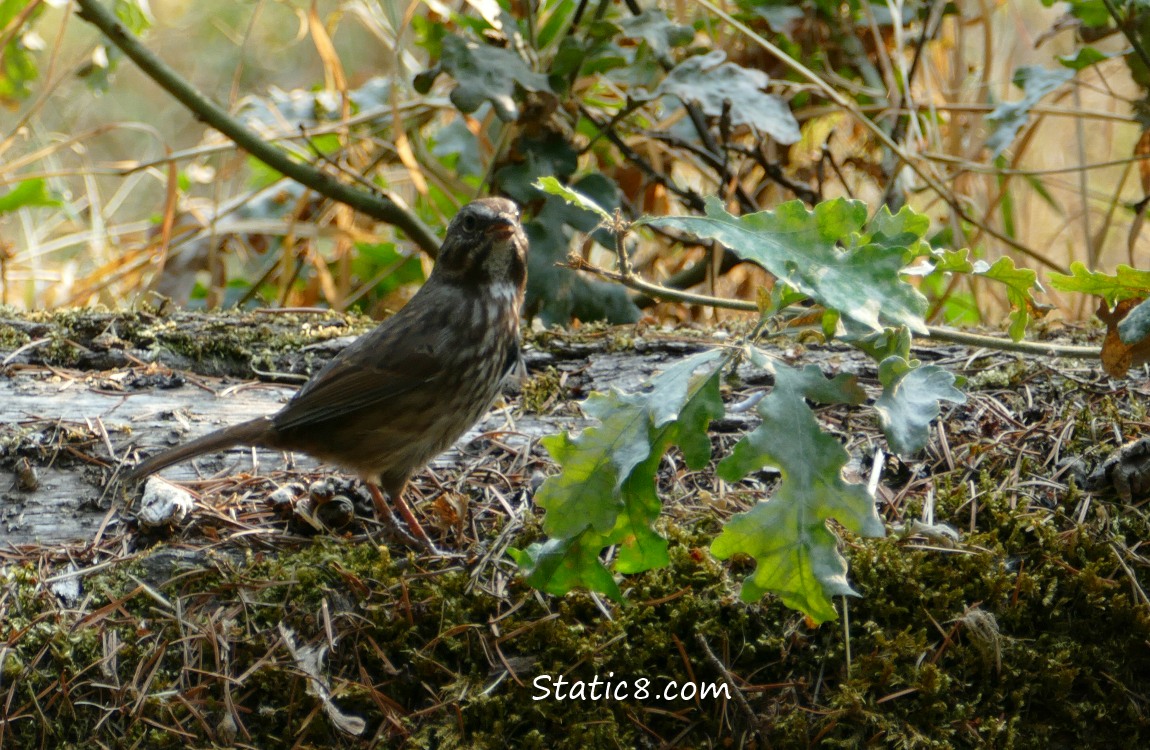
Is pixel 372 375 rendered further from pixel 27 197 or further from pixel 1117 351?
pixel 27 197

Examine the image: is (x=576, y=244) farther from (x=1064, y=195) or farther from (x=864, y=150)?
(x=1064, y=195)

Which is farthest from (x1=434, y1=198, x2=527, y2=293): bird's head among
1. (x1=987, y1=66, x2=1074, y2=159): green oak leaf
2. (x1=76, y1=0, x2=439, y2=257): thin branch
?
(x1=987, y1=66, x2=1074, y2=159): green oak leaf

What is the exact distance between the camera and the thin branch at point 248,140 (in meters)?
4.57

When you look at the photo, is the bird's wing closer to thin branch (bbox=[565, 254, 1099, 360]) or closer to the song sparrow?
the song sparrow

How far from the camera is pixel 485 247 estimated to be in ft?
11.9

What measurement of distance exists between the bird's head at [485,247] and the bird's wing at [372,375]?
0.33m

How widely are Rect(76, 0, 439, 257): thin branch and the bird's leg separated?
1.93 meters

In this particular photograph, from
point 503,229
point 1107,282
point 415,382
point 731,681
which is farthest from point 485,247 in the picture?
point 1107,282

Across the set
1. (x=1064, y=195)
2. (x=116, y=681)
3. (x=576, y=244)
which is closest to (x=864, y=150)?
(x=576, y=244)

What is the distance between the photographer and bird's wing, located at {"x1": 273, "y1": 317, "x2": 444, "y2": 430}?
10.8ft

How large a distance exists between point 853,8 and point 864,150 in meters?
0.77

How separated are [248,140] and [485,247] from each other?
1763mm

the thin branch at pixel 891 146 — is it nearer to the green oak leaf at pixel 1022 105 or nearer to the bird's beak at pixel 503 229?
the green oak leaf at pixel 1022 105

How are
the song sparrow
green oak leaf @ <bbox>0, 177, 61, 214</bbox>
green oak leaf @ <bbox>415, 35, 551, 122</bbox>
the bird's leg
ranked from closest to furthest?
the bird's leg < the song sparrow < green oak leaf @ <bbox>415, 35, 551, 122</bbox> < green oak leaf @ <bbox>0, 177, 61, 214</bbox>
